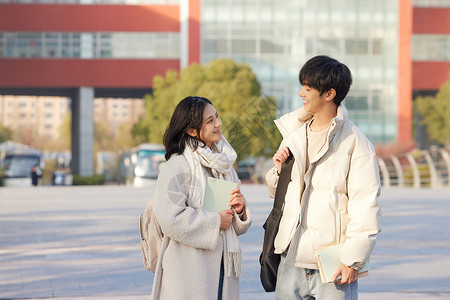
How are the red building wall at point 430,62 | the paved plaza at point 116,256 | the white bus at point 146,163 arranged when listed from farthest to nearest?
the red building wall at point 430,62 → the white bus at point 146,163 → the paved plaza at point 116,256

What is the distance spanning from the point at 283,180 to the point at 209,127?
45cm

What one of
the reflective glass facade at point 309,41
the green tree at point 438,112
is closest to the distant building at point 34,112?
the reflective glass facade at point 309,41

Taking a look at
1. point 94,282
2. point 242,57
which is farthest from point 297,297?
point 242,57

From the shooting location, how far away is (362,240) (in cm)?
361

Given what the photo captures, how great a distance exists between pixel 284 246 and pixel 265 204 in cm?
1604

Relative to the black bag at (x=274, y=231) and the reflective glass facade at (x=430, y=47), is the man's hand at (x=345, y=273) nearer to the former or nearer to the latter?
the black bag at (x=274, y=231)

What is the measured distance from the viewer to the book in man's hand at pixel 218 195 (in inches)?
157

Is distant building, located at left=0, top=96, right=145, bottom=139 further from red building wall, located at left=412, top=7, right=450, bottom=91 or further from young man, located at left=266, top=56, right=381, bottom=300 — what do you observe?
young man, located at left=266, top=56, right=381, bottom=300

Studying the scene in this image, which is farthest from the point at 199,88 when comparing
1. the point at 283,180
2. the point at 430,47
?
the point at 283,180

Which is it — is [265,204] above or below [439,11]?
below

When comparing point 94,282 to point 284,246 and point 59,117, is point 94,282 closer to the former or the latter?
point 284,246

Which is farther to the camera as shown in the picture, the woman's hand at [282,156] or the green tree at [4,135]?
the green tree at [4,135]

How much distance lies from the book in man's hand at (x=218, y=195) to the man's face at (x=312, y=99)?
51 cm

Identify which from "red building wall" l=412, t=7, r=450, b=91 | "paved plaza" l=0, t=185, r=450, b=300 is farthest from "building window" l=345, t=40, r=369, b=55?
"paved plaza" l=0, t=185, r=450, b=300
